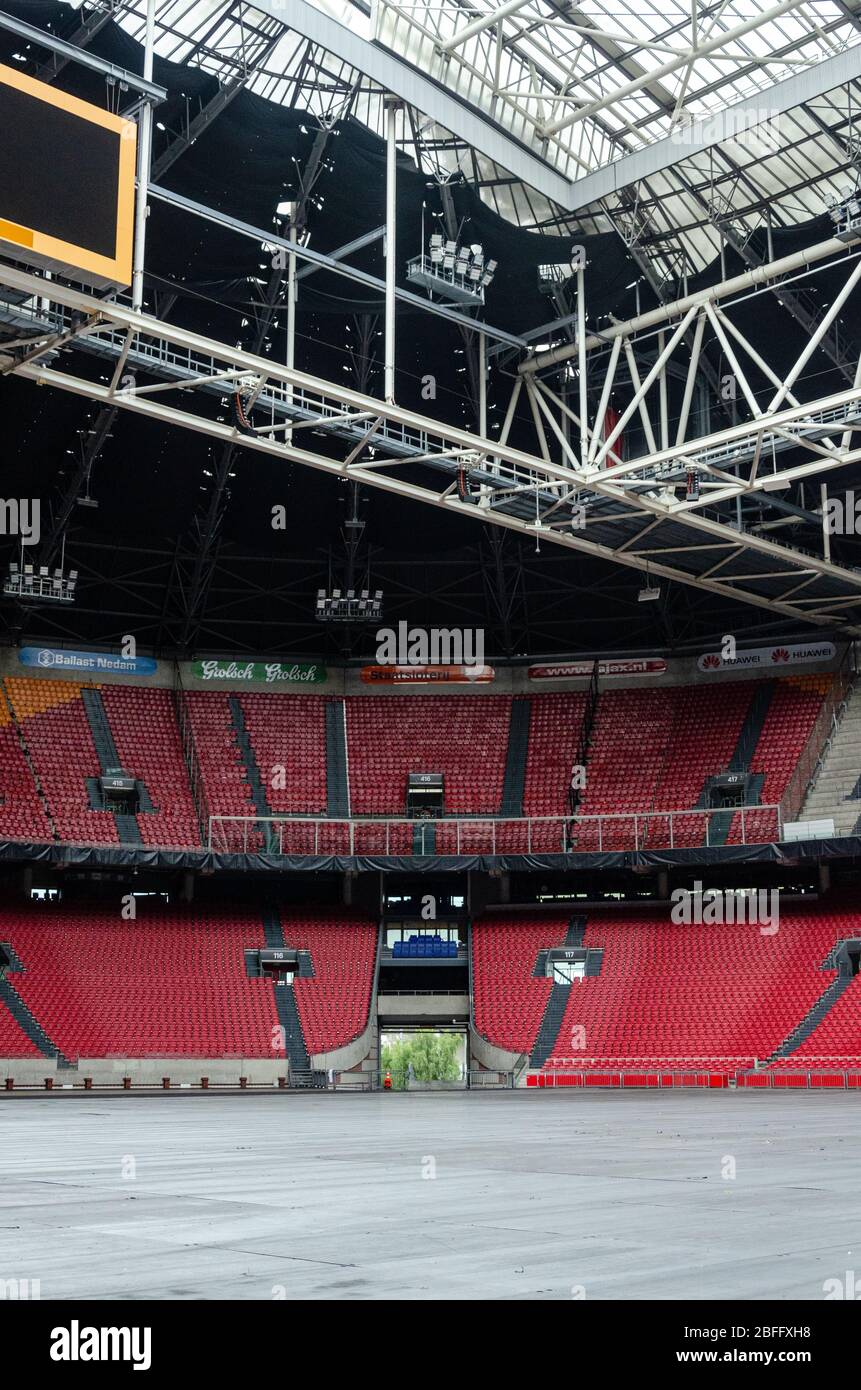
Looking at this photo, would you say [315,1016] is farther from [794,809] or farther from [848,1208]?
[848,1208]

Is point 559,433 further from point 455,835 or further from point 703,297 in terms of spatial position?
point 455,835

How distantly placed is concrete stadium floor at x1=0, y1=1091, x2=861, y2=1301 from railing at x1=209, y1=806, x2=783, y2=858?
90.0ft

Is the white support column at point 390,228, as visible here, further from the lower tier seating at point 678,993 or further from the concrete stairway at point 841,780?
the concrete stairway at point 841,780

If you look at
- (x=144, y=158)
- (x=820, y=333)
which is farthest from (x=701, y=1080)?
(x=144, y=158)

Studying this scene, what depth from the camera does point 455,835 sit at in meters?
49.5

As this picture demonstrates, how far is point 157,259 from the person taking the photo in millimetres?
32438

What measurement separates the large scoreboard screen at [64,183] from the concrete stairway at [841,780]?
→ 3106 cm

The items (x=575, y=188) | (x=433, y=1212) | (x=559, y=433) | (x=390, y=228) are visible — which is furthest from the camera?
(x=559, y=433)

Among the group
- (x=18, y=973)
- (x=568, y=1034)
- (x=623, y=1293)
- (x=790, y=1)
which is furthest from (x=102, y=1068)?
(x=623, y=1293)

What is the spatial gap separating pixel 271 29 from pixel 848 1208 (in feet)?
86.7

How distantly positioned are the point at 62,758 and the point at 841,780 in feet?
90.5

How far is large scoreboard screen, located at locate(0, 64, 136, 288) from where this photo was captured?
22422 mm

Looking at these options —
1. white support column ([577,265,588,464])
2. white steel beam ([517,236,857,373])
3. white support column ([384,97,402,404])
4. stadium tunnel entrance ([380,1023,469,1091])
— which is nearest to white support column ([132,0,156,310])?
white support column ([384,97,402,404])

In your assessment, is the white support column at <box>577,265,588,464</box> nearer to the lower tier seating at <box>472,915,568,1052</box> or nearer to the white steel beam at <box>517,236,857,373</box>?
the white steel beam at <box>517,236,857,373</box>
